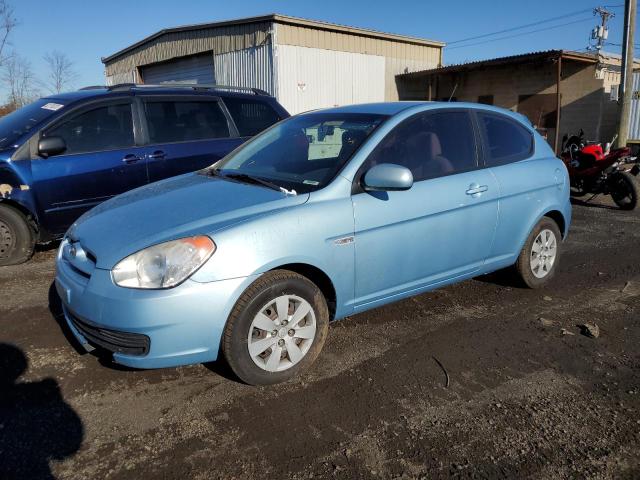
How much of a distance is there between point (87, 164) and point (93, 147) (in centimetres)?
24

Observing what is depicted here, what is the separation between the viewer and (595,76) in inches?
596

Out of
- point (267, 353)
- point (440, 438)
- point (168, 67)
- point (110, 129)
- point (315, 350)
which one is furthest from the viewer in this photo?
point (168, 67)

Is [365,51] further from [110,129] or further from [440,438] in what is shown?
[440,438]

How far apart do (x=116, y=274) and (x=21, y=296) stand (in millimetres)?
2364

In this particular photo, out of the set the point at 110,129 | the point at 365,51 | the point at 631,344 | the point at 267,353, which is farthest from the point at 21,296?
the point at 365,51

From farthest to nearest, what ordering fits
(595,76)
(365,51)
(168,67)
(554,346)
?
(168,67) → (365,51) → (595,76) → (554,346)

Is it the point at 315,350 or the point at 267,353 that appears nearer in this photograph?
the point at 267,353

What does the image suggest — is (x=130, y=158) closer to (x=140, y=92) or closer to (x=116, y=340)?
(x=140, y=92)

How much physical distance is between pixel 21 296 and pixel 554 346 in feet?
14.5

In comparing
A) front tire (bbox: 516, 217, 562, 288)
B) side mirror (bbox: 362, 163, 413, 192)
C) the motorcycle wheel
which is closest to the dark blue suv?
side mirror (bbox: 362, 163, 413, 192)

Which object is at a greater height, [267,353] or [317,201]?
[317,201]

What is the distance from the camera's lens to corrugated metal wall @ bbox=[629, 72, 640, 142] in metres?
15.4

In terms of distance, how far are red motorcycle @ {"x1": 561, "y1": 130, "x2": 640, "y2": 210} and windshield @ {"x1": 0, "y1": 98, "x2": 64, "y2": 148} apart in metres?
8.39

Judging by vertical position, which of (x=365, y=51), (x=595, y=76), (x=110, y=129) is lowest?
(x=110, y=129)
